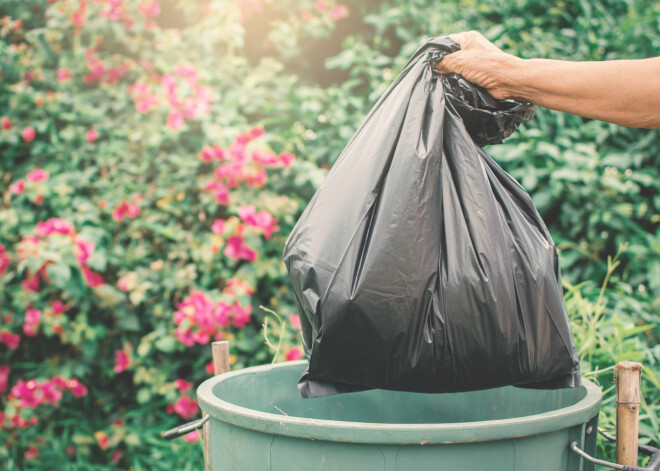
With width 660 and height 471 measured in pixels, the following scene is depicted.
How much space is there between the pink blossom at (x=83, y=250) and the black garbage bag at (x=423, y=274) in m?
1.55

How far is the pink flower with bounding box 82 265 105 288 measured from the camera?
255 cm

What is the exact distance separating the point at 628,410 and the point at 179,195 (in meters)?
2.17

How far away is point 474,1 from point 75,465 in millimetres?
3077

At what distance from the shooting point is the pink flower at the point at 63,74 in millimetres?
3176

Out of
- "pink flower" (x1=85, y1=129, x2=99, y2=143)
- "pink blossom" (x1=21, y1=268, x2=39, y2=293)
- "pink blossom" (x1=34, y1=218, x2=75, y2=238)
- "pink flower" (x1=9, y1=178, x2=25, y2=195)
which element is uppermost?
"pink flower" (x1=85, y1=129, x2=99, y2=143)

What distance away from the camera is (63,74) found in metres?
3.18

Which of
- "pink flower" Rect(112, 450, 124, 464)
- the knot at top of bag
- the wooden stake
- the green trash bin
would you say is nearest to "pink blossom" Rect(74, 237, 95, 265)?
"pink flower" Rect(112, 450, 124, 464)

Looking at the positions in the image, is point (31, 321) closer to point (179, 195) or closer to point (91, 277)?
point (91, 277)

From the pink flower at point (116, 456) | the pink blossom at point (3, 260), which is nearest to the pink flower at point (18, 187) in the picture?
the pink blossom at point (3, 260)

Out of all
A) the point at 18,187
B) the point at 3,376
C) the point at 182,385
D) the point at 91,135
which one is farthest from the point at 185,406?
the point at 91,135

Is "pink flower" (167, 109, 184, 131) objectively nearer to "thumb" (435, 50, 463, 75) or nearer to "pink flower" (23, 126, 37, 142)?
"pink flower" (23, 126, 37, 142)

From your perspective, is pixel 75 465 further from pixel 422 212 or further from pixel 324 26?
pixel 324 26

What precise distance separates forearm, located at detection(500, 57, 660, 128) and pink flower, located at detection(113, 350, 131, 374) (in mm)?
2161

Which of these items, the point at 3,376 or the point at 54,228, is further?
the point at 3,376
